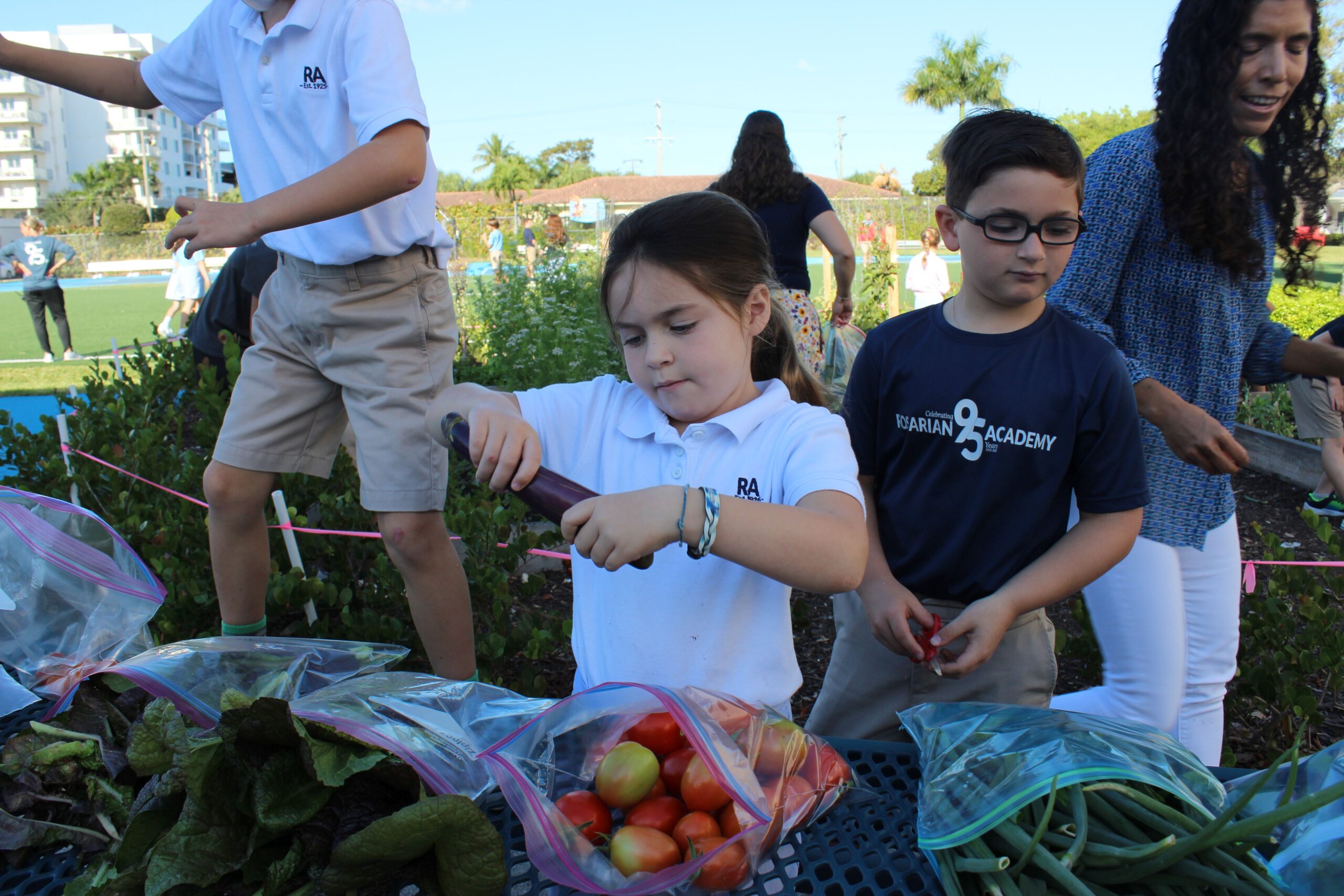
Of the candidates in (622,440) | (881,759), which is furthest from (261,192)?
(881,759)

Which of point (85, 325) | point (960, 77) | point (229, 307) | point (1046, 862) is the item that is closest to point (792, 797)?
point (1046, 862)

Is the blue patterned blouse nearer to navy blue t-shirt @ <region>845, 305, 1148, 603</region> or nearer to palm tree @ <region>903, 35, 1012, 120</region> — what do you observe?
navy blue t-shirt @ <region>845, 305, 1148, 603</region>

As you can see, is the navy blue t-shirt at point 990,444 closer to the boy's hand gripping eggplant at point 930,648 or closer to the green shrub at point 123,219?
the boy's hand gripping eggplant at point 930,648

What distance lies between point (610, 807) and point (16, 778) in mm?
777

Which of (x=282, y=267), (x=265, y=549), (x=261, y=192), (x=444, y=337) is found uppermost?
(x=261, y=192)

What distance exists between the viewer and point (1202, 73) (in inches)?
75.1

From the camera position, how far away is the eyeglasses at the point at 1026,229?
5.45 feet

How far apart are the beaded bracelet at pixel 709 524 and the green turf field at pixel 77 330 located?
7.35m

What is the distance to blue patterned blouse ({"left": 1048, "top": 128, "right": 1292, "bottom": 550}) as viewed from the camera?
196cm

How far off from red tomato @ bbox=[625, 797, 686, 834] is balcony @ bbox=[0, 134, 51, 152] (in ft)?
339

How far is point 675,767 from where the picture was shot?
104 cm

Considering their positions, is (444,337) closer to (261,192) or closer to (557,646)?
(261,192)

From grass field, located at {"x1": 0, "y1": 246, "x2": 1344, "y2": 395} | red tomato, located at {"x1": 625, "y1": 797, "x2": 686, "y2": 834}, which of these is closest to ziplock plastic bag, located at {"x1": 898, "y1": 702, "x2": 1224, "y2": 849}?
red tomato, located at {"x1": 625, "y1": 797, "x2": 686, "y2": 834}

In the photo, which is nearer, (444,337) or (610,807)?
(610,807)
